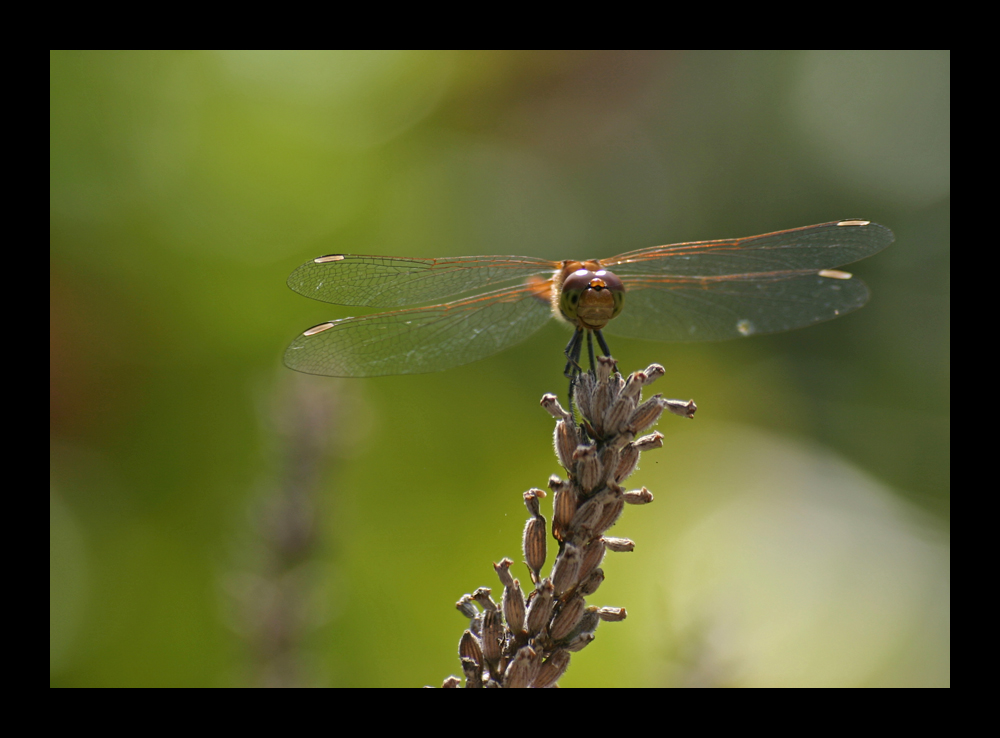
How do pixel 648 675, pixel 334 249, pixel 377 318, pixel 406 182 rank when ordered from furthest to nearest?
pixel 406 182 → pixel 334 249 → pixel 648 675 → pixel 377 318

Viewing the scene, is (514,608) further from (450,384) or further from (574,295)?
(450,384)

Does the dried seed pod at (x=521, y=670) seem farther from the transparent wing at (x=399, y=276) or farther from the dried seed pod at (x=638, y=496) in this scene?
the transparent wing at (x=399, y=276)

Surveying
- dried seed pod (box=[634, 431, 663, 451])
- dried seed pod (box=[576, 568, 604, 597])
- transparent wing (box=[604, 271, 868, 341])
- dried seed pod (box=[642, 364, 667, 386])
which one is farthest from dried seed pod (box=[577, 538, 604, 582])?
transparent wing (box=[604, 271, 868, 341])

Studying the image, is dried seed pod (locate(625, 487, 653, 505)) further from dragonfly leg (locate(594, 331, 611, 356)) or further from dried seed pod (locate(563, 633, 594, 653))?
dragonfly leg (locate(594, 331, 611, 356))

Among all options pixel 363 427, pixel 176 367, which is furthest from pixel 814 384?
pixel 176 367

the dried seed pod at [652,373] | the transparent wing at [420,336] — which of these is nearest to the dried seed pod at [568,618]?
the dried seed pod at [652,373]

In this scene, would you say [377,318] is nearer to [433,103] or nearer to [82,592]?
[82,592]

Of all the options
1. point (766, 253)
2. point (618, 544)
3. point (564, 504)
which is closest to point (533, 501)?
point (564, 504)
